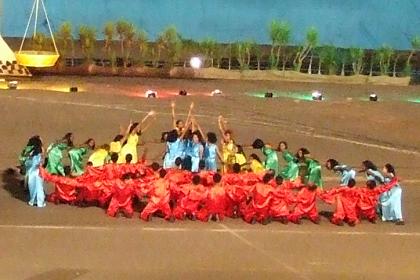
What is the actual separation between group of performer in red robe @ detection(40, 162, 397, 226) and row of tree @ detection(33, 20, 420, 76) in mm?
15942

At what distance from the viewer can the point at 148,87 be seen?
2336 centimetres

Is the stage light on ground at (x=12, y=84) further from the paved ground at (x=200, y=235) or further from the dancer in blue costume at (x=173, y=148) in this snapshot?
the dancer in blue costume at (x=173, y=148)

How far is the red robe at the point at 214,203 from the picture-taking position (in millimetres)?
10781

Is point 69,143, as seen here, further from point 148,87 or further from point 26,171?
point 148,87

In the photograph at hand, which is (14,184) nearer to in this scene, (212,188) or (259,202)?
(212,188)

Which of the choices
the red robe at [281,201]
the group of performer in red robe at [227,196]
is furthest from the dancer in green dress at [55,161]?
the red robe at [281,201]

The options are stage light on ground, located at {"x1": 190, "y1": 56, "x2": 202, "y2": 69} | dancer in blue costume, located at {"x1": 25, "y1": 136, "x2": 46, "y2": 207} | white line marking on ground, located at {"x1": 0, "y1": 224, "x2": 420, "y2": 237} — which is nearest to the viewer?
white line marking on ground, located at {"x1": 0, "y1": 224, "x2": 420, "y2": 237}

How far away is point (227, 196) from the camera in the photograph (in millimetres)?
10859

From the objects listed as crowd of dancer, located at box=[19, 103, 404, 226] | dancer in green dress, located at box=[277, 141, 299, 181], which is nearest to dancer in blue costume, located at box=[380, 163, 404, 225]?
crowd of dancer, located at box=[19, 103, 404, 226]

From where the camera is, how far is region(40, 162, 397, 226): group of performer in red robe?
10.8m

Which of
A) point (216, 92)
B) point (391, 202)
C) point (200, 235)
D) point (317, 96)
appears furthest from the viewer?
point (216, 92)

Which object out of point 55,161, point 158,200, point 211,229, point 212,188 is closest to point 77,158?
point 55,161

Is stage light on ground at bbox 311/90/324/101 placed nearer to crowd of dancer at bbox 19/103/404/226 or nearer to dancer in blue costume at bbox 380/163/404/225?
crowd of dancer at bbox 19/103/404/226

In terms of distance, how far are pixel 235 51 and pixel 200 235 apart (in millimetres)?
17576
